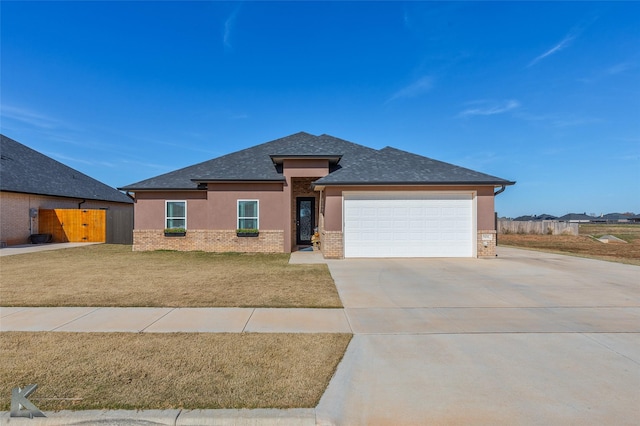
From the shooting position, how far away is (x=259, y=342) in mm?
4402

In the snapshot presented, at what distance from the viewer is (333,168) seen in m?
15.5

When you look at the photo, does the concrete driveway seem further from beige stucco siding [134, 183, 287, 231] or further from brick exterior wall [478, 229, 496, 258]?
beige stucco siding [134, 183, 287, 231]

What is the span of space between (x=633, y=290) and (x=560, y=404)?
6883 millimetres

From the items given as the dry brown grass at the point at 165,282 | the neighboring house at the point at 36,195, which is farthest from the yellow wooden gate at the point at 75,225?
the dry brown grass at the point at 165,282

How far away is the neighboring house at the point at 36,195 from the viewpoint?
60.6ft

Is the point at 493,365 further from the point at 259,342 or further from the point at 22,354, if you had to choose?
the point at 22,354

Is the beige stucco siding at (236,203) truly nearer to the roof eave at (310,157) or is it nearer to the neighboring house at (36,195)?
the roof eave at (310,157)

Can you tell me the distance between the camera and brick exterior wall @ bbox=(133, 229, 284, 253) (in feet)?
50.0

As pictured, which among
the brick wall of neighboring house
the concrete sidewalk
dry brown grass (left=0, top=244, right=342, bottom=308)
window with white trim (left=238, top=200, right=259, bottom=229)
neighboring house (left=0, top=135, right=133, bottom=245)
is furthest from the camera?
neighboring house (left=0, top=135, right=133, bottom=245)

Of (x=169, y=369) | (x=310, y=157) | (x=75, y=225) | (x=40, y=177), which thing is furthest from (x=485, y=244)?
(x=40, y=177)

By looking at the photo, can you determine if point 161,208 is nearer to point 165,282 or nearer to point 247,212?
point 247,212

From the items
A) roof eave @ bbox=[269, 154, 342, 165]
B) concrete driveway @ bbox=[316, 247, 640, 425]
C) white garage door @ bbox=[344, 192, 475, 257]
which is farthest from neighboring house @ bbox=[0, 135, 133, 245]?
concrete driveway @ bbox=[316, 247, 640, 425]

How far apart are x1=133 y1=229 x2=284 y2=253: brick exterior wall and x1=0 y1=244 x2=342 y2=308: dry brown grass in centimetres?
200

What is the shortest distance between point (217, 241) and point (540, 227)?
3504cm
